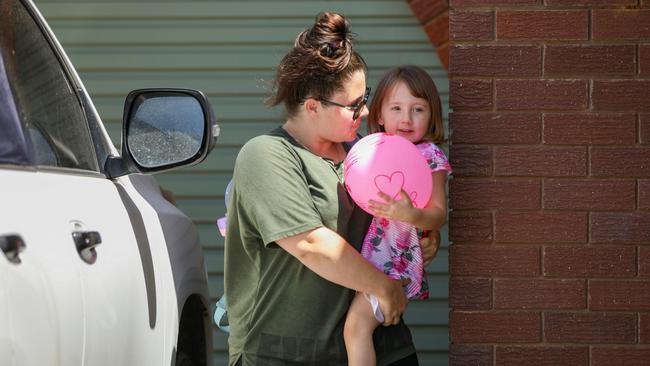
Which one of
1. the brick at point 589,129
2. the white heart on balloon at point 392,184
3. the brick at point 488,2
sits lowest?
the white heart on balloon at point 392,184

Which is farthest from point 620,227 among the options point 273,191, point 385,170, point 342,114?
point 273,191

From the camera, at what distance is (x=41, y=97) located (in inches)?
115

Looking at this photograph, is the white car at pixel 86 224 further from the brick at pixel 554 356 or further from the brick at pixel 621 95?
the brick at pixel 621 95

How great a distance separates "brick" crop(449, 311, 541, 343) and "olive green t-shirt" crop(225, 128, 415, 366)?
57cm

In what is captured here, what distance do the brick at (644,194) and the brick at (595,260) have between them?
153mm

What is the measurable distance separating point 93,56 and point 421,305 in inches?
90.0

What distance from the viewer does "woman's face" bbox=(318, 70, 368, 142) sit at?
12.1 feet

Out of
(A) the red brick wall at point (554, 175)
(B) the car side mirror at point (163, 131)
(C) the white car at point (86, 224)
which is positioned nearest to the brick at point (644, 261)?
(A) the red brick wall at point (554, 175)

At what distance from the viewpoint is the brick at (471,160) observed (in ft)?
14.2

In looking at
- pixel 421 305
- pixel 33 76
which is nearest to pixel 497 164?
pixel 33 76

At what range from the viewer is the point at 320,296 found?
3.71m

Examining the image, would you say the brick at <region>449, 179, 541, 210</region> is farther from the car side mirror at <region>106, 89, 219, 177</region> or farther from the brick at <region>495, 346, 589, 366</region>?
the car side mirror at <region>106, 89, 219, 177</region>

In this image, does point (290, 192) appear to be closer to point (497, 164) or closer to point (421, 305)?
point (497, 164)

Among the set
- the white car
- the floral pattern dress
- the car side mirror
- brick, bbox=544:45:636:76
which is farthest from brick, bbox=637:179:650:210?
the car side mirror
